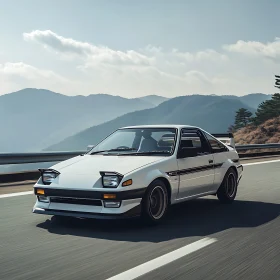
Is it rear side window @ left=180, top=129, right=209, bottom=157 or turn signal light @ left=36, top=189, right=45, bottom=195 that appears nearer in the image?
turn signal light @ left=36, top=189, right=45, bottom=195

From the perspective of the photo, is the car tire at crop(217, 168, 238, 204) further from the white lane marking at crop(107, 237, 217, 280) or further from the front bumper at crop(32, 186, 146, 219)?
the white lane marking at crop(107, 237, 217, 280)

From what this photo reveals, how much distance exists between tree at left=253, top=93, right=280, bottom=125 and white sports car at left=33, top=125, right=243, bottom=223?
108 m

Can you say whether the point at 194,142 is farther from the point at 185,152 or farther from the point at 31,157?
the point at 31,157

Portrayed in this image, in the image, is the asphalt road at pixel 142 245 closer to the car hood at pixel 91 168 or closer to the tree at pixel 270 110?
the car hood at pixel 91 168

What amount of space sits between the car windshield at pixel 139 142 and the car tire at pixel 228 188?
64.0 inches

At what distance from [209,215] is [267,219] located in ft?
2.88

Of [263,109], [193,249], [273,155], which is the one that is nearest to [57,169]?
[193,249]

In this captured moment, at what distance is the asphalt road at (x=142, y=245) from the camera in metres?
4.50

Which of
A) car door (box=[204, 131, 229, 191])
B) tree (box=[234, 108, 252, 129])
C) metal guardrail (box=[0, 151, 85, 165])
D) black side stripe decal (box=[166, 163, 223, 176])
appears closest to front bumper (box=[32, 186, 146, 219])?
black side stripe decal (box=[166, 163, 223, 176])

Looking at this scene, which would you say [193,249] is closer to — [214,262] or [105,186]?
[214,262]

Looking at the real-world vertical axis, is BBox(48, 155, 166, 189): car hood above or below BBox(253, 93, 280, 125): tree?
below

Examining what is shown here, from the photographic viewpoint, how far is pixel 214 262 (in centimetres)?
485

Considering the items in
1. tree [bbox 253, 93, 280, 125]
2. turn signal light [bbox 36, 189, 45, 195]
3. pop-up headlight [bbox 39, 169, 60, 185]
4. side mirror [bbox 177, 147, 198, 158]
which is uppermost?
tree [bbox 253, 93, 280, 125]

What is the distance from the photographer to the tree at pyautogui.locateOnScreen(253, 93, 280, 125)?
A: 371ft
